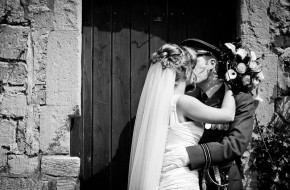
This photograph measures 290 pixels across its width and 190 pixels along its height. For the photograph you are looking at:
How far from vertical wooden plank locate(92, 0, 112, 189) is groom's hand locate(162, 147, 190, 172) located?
0.99 m

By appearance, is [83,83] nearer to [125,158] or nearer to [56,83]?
[56,83]

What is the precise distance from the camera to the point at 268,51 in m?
3.83

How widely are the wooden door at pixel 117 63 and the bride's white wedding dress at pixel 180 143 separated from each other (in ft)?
2.85

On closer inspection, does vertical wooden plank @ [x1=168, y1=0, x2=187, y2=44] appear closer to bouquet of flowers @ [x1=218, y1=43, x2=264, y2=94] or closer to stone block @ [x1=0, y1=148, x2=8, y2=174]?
bouquet of flowers @ [x1=218, y1=43, x2=264, y2=94]

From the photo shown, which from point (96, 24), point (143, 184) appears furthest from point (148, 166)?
point (96, 24)

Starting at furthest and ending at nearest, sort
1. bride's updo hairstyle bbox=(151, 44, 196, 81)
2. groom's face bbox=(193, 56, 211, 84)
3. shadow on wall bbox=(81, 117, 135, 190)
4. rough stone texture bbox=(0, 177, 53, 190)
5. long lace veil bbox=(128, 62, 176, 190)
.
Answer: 1. shadow on wall bbox=(81, 117, 135, 190)
2. rough stone texture bbox=(0, 177, 53, 190)
3. groom's face bbox=(193, 56, 211, 84)
4. bride's updo hairstyle bbox=(151, 44, 196, 81)
5. long lace veil bbox=(128, 62, 176, 190)

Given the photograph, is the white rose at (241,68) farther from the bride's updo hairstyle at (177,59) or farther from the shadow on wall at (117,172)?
the shadow on wall at (117,172)

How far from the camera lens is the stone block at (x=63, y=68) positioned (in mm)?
3799

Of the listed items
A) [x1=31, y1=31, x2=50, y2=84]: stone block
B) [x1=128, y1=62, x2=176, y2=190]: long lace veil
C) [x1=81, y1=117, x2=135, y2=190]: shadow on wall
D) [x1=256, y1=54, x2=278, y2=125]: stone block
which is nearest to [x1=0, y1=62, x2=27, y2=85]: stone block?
[x1=31, y1=31, x2=50, y2=84]: stone block

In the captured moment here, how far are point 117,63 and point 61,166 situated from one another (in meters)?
1.08

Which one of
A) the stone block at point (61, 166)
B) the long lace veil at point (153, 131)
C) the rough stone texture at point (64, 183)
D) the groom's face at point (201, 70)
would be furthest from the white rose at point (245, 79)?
the rough stone texture at point (64, 183)

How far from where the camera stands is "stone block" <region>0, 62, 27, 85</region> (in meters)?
3.80

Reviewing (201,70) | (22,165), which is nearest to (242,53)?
(201,70)

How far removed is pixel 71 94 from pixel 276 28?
6.21ft
